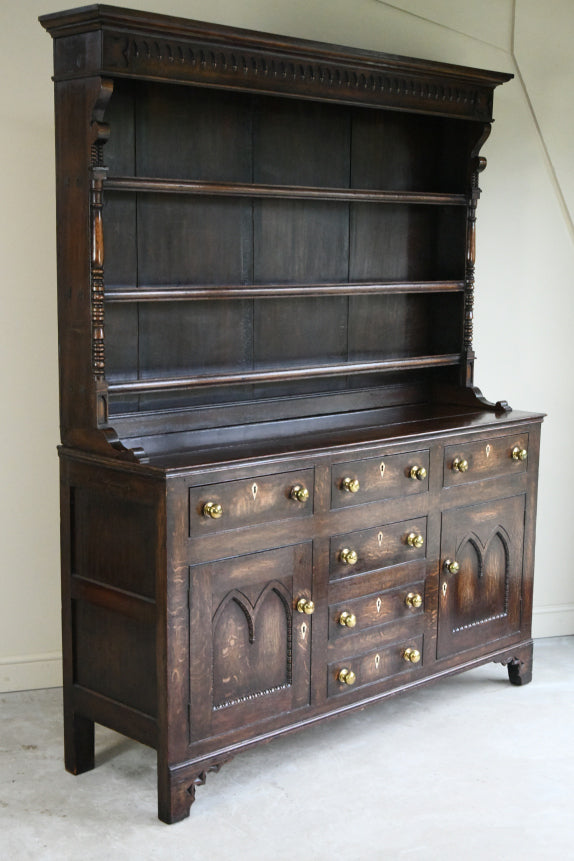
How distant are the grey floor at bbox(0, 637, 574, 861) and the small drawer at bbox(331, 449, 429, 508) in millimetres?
860

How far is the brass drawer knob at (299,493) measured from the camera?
339 centimetres

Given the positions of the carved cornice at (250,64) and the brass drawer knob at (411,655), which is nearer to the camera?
→ the carved cornice at (250,64)

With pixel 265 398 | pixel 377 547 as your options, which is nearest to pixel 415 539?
pixel 377 547

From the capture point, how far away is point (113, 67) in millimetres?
3082

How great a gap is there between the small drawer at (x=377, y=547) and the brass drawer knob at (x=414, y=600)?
0.13 m

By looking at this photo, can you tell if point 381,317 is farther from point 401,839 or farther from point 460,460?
point 401,839

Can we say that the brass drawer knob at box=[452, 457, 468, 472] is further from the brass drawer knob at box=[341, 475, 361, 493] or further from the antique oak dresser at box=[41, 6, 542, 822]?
the brass drawer knob at box=[341, 475, 361, 493]

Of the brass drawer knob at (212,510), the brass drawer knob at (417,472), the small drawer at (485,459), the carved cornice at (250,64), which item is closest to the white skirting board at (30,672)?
the brass drawer knob at (212,510)

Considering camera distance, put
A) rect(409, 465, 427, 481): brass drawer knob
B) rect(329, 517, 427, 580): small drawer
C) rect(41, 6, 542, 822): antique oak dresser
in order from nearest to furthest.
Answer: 1. rect(41, 6, 542, 822): antique oak dresser
2. rect(329, 517, 427, 580): small drawer
3. rect(409, 465, 427, 481): brass drawer knob

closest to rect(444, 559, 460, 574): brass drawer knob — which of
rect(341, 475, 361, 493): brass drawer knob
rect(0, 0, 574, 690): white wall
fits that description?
rect(341, 475, 361, 493): brass drawer knob

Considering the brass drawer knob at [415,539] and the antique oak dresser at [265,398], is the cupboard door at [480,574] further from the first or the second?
the brass drawer knob at [415,539]

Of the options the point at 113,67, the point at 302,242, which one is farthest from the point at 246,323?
the point at 113,67

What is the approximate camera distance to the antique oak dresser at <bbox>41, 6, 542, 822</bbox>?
3.19 metres

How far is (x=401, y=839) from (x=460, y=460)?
54.4 inches
